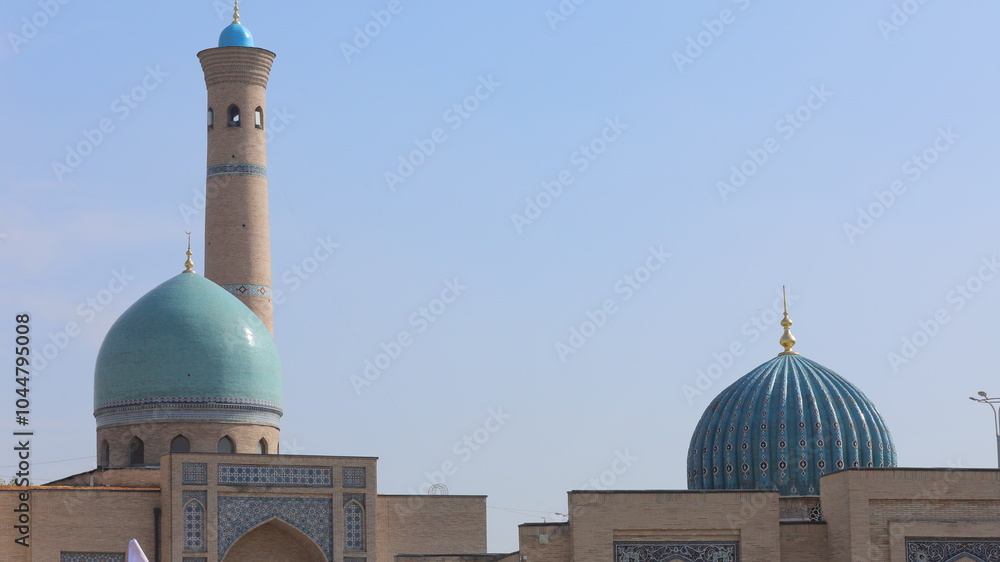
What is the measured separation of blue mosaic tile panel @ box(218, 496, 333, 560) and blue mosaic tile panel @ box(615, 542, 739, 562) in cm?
429

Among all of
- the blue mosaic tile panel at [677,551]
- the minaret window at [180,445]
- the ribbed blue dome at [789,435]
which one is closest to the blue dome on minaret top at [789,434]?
the ribbed blue dome at [789,435]

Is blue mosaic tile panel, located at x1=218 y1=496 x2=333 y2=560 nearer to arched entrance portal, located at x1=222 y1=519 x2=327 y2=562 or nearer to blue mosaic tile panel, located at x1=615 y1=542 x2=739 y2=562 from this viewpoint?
arched entrance portal, located at x1=222 y1=519 x2=327 y2=562

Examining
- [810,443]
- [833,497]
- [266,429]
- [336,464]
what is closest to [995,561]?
[833,497]

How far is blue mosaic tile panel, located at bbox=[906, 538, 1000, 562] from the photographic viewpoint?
19.6 metres

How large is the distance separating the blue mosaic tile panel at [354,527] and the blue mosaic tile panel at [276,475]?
0.40 meters

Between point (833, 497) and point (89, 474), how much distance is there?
9.21m

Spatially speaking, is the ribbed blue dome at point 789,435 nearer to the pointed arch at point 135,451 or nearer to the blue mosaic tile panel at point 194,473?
the blue mosaic tile panel at point 194,473

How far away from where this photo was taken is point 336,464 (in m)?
22.7

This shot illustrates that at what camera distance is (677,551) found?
1975 cm

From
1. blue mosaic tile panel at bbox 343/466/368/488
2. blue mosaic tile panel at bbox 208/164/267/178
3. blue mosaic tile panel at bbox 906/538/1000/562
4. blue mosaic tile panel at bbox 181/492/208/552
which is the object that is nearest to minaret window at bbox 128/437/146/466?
blue mosaic tile panel at bbox 181/492/208/552

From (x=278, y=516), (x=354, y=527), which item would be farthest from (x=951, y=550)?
(x=278, y=516)

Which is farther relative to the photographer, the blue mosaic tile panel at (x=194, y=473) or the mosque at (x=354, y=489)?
the blue mosaic tile panel at (x=194, y=473)

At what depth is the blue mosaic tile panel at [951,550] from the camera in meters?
19.6

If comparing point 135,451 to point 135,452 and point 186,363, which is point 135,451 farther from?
point 186,363
